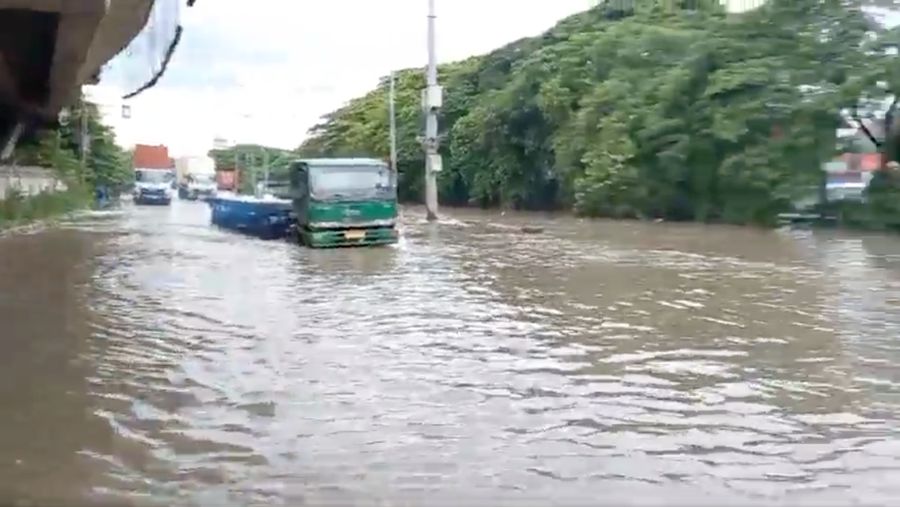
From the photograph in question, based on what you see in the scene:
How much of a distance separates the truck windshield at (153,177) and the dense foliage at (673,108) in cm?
1818

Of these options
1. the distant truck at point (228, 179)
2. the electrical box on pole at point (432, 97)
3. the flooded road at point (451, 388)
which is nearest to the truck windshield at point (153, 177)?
the distant truck at point (228, 179)

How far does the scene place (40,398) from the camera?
8.22 metres

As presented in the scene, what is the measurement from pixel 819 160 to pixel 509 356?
21918 mm

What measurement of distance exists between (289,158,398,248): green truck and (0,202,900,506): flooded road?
5449 millimetres

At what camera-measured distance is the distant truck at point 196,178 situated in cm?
7290

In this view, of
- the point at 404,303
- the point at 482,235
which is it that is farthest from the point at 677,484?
the point at 482,235

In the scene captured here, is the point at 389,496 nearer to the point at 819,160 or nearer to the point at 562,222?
the point at 819,160

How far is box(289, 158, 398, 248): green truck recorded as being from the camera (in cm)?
2348

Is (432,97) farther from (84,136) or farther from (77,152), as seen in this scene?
(84,136)

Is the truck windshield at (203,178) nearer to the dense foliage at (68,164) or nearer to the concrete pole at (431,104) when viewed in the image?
the dense foliage at (68,164)

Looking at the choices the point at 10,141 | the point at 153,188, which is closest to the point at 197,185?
the point at 153,188

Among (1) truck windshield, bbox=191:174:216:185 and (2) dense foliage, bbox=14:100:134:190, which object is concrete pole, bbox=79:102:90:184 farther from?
(1) truck windshield, bbox=191:174:216:185

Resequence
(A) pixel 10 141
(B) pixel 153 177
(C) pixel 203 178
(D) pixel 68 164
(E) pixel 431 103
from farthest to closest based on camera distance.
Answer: (C) pixel 203 178, (B) pixel 153 177, (D) pixel 68 164, (A) pixel 10 141, (E) pixel 431 103

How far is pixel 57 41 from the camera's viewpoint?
18.2 metres
